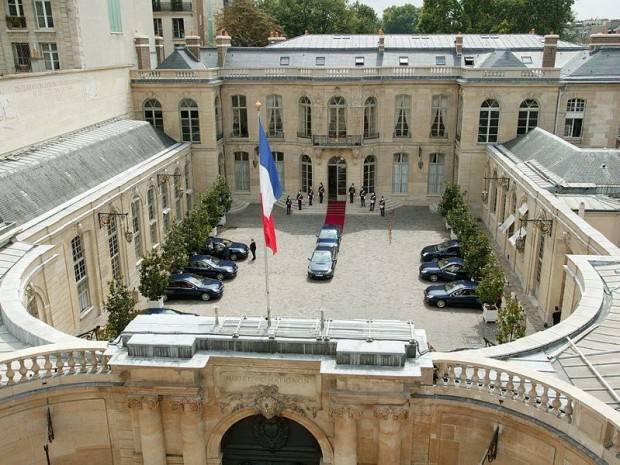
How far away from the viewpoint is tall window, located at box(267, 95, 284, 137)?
46906mm

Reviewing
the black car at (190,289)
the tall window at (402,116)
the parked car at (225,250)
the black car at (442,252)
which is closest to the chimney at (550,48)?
the tall window at (402,116)

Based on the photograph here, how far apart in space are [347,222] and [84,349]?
102ft

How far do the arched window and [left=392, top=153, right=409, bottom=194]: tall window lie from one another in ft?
28.9

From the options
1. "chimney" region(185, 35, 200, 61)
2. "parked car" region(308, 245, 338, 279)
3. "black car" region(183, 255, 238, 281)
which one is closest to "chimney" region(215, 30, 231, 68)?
"chimney" region(185, 35, 200, 61)

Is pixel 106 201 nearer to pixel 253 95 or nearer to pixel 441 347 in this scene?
pixel 441 347

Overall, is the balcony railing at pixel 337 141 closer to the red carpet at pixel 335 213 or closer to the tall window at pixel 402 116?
the tall window at pixel 402 116

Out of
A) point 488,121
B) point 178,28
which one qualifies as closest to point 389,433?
point 488,121

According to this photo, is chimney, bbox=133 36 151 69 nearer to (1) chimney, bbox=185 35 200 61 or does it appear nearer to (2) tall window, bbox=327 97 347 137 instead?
(1) chimney, bbox=185 35 200 61

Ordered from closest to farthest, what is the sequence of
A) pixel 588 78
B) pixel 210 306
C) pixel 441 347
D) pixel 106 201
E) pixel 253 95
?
pixel 441 347 < pixel 106 201 < pixel 210 306 < pixel 588 78 < pixel 253 95

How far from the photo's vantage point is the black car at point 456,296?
98.0 feet

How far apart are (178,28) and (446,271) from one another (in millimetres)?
52754

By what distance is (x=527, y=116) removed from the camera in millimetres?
42656

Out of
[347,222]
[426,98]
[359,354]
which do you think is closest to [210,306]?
[347,222]

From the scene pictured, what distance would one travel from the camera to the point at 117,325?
2467cm
